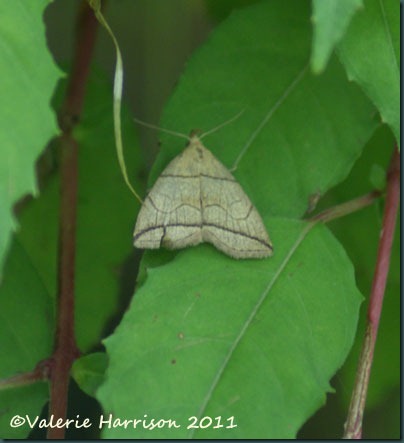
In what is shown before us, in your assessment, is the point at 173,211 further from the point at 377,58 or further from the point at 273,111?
the point at 377,58

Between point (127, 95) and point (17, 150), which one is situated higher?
point (127, 95)

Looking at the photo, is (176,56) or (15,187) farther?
(176,56)

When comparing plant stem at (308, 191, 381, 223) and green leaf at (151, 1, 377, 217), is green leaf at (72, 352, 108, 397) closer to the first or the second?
green leaf at (151, 1, 377, 217)

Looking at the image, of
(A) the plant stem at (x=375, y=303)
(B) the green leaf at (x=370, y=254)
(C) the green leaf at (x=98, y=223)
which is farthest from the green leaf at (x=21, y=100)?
(B) the green leaf at (x=370, y=254)

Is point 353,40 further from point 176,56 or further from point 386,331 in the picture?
point 176,56

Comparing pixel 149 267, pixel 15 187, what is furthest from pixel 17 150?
pixel 149 267

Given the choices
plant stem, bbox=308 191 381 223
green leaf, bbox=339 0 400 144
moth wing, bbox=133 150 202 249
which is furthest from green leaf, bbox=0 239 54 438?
green leaf, bbox=339 0 400 144
